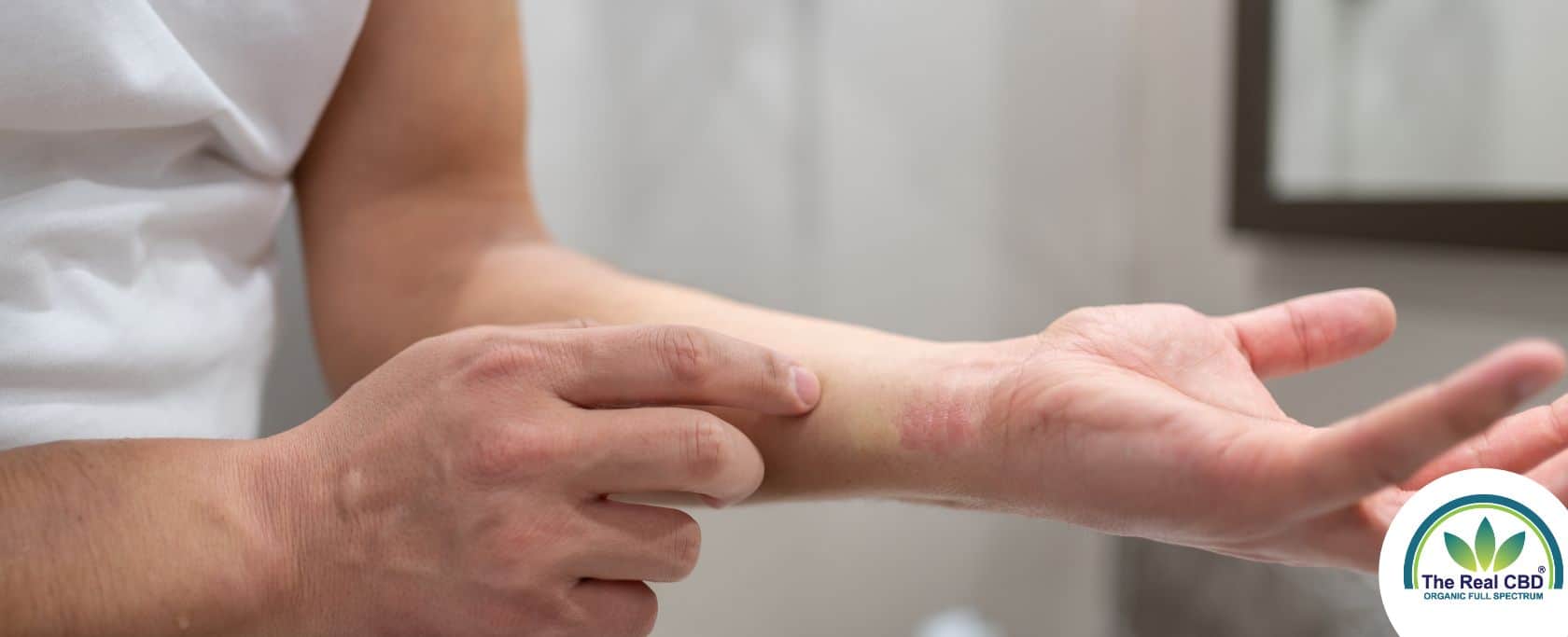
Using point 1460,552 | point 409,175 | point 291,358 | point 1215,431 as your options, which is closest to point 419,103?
point 409,175

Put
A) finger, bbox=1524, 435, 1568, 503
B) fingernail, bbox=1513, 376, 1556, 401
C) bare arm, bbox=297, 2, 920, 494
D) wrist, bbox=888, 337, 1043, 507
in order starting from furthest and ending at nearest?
bare arm, bbox=297, 2, 920, 494
wrist, bbox=888, 337, 1043, 507
finger, bbox=1524, 435, 1568, 503
fingernail, bbox=1513, 376, 1556, 401

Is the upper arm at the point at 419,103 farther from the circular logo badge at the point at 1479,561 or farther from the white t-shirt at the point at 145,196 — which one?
the circular logo badge at the point at 1479,561

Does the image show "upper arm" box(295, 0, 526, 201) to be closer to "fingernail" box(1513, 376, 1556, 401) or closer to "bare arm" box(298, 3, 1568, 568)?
"bare arm" box(298, 3, 1568, 568)

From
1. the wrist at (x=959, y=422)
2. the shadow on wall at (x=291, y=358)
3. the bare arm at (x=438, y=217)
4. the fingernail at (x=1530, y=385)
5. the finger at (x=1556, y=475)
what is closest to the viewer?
the fingernail at (x=1530, y=385)

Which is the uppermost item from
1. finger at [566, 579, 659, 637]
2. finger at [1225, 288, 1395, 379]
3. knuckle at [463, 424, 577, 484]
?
finger at [1225, 288, 1395, 379]

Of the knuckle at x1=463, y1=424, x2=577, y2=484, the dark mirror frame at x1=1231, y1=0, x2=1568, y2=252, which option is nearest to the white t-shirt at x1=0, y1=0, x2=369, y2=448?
the knuckle at x1=463, y1=424, x2=577, y2=484

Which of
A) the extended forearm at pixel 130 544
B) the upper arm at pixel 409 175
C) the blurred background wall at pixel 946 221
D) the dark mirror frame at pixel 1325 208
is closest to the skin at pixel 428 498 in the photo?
the extended forearm at pixel 130 544

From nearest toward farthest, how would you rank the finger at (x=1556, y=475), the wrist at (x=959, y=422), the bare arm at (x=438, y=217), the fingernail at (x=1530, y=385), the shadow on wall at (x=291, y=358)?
the fingernail at (x=1530, y=385)
the finger at (x=1556, y=475)
the wrist at (x=959, y=422)
the bare arm at (x=438, y=217)
the shadow on wall at (x=291, y=358)

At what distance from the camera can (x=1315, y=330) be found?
1.88 feet

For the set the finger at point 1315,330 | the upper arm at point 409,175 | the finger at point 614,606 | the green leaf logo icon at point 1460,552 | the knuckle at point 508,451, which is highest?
the upper arm at point 409,175

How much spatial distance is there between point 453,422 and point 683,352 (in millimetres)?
108

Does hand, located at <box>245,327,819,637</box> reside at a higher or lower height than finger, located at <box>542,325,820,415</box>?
lower

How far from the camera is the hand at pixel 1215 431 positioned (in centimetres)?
34

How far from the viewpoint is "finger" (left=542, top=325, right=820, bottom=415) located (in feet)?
1.62
